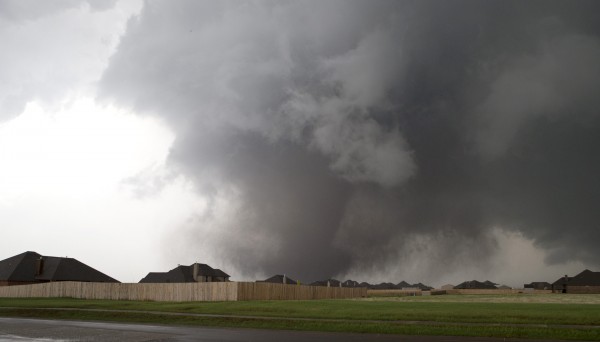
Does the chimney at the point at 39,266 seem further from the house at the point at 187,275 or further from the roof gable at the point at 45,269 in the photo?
the house at the point at 187,275

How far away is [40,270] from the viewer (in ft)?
260

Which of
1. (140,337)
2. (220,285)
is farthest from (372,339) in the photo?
(220,285)

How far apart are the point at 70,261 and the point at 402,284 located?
13028 centimetres

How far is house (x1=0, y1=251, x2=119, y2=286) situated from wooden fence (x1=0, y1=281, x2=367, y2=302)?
1063 cm

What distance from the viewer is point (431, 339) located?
19.6 metres

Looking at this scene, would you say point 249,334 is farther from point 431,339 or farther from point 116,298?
point 116,298

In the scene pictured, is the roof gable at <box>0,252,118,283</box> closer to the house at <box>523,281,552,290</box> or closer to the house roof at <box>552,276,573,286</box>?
the house roof at <box>552,276,573,286</box>

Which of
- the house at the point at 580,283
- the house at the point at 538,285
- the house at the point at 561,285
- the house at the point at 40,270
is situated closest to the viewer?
the house at the point at 40,270

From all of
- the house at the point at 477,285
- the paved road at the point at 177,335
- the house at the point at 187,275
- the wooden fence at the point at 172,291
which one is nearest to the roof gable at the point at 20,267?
the wooden fence at the point at 172,291

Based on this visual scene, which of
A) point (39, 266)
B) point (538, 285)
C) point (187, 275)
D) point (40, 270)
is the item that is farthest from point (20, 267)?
point (538, 285)

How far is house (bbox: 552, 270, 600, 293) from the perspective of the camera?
4779 inches

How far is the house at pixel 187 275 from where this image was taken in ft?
324

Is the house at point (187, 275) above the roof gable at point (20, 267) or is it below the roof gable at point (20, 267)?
below

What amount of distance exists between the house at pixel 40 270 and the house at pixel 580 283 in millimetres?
110086
